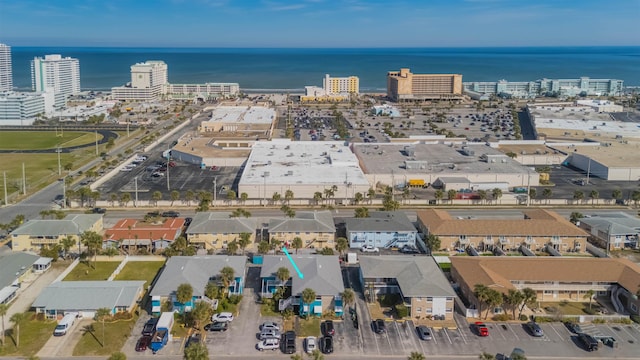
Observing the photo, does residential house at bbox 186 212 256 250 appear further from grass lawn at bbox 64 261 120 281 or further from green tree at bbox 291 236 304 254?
grass lawn at bbox 64 261 120 281

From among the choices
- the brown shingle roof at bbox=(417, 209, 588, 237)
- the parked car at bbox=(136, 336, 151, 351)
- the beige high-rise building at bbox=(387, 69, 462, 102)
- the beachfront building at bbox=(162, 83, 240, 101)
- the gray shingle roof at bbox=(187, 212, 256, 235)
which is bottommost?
the parked car at bbox=(136, 336, 151, 351)

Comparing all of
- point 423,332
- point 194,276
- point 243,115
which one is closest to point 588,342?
point 423,332

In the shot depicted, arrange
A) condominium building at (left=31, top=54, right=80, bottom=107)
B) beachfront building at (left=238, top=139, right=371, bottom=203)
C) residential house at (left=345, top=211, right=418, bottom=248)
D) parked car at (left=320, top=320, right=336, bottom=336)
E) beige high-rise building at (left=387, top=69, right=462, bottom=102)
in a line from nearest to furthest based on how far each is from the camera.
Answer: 1. parked car at (left=320, top=320, right=336, bottom=336)
2. residential house at (left=345, top=211, right=418, bottom=248)
3. beachfront building at (left=238, top=139, right=371, bottom=203)
4. beige high-rise building at (left=387, top=69, right=462, bottom=102)
5. condominium building at (left=31, top=54, right=80, bottom=107)

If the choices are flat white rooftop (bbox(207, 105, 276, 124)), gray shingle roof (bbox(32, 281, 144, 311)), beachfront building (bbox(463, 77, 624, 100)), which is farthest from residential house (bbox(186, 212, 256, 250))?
beachfront building (bbox(463, 77, 624, 100))

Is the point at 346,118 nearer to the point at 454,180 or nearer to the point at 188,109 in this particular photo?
the point at 188,109

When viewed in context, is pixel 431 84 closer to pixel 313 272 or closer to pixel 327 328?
pixel 313 272
